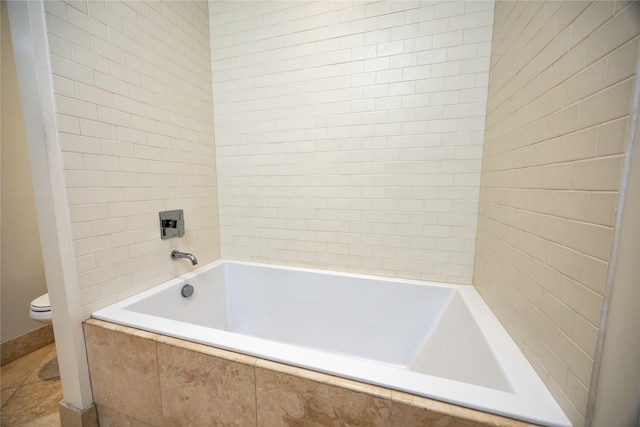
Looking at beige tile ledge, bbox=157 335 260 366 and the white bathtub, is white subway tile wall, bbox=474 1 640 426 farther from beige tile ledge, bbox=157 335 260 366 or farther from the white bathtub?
beige tile ledge, bbox=157 335 260 366

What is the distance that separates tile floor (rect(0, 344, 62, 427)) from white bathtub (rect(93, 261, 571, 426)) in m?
0.79

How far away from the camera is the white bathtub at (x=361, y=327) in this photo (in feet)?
2.34

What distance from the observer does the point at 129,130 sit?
123 centimetres

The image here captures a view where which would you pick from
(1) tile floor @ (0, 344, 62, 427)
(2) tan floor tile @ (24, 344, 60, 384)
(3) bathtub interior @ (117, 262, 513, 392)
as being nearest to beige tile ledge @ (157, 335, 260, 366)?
(3) bathtub interior @ (117, 262, 513, 392)

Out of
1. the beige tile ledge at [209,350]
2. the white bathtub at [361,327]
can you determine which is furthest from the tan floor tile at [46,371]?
the beige tile ledge at [209,350]

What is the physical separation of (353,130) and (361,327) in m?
1.28

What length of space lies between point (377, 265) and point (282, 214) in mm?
755

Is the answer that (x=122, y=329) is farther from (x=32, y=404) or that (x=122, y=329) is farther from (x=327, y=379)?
(x=32, y=404)

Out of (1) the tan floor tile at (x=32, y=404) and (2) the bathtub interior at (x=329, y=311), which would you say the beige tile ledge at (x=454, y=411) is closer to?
(2) the bathtub interior at (x=329, y=311)

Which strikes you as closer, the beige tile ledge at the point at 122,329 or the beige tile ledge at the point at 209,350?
the beige tile ledge at the point at 209,350

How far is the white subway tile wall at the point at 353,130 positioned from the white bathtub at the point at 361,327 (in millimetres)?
144

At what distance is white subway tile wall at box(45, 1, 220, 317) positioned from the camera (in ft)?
3.36

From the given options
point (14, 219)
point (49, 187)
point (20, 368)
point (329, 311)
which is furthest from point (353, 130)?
point (20, 368)

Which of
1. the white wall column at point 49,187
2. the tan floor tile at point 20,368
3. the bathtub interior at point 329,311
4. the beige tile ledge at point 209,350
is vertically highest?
the white wall column at point 49,187
